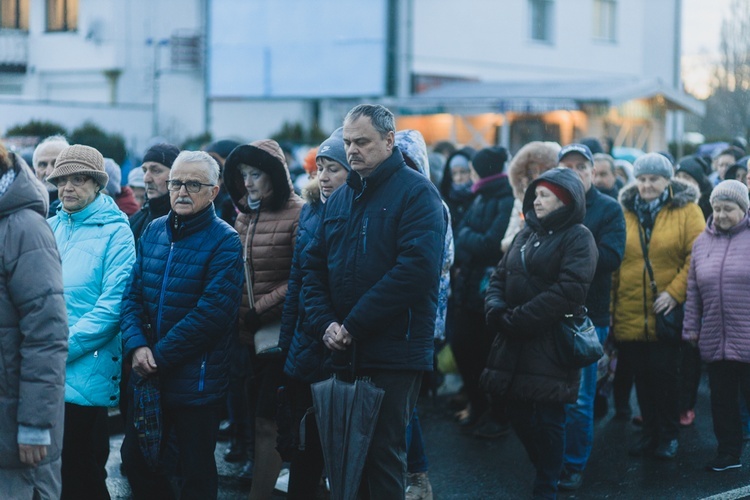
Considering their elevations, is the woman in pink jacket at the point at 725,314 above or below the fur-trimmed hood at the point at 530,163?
below

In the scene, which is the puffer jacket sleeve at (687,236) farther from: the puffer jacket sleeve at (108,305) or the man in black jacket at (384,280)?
the puffer jacket sleeve at (108,305)

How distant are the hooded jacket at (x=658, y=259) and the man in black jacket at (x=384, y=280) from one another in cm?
269

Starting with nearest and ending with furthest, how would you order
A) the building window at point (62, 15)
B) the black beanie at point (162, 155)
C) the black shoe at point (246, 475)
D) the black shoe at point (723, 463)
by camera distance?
the black shoe at point (246, 475), the black shoe at point (723, 463), the black beanie at point (162, 155), the building window at point (62, 15)

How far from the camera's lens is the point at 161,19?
30828mm

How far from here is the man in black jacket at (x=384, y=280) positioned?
4.63 meters

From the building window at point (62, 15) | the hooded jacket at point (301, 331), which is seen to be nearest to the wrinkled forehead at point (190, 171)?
the hooded jacket at point (301, 331)

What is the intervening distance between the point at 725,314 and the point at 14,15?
3043cm

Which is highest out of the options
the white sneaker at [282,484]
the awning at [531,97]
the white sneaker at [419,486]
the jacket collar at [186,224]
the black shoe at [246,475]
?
the awning at [531,97]

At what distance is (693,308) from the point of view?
22.4 feet

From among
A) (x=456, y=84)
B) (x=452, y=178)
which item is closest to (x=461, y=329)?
(x=452, y=178)

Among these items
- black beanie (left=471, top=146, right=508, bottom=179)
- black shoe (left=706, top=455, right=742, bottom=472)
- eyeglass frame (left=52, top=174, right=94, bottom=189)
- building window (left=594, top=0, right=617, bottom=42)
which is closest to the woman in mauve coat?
black shoe (left=706, top=455, right=742, bottom=472)

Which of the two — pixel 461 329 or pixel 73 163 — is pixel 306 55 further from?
pixel 73 163

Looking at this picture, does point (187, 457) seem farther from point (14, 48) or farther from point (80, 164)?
point (14, 48)

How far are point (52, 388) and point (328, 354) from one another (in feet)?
4.85
